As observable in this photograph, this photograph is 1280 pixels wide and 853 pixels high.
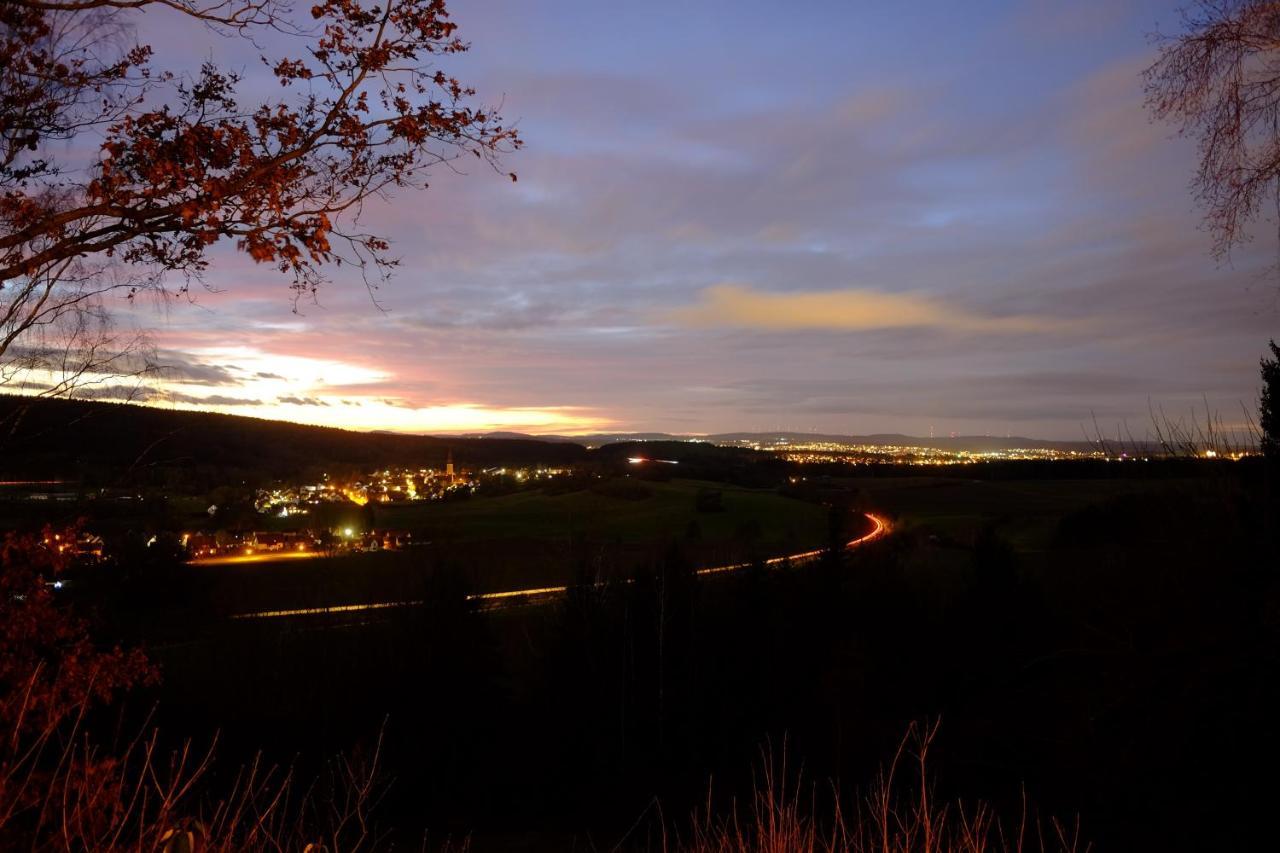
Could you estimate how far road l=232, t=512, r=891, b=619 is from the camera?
34.2 metres

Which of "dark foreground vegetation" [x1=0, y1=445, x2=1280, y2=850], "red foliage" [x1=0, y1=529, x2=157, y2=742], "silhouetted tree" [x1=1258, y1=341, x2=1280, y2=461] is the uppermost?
"silhouetted tree" [x1=1258, y1=341, x2=1280, y2=461]

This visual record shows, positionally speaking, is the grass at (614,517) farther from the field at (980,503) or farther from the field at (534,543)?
the field at (980,503)

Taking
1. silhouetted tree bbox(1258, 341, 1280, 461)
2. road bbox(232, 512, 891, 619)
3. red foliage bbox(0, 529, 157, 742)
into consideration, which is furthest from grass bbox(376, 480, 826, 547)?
red foliage bbox(0, 529, 157, 742)

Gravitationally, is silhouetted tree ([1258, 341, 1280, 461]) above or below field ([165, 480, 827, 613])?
above

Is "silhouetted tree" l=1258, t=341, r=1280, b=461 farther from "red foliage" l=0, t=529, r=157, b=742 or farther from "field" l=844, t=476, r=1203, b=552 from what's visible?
"field" l=844, t=476, r=1203, b=552

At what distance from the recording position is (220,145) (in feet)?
18.1

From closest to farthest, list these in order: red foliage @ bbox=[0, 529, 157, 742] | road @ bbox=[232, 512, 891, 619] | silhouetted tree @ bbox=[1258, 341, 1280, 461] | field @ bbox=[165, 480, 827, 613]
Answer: red foliage @ bbox=[0, 529, 157, 742], silhouetted tree @ bbox=[1258, 341, 1280, 461], road @ bbox=[232, 512, 891, 619], field @ bbox=[165, 480, 827, 613]

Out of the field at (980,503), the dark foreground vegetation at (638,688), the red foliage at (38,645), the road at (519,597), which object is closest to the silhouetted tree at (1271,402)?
the dark foreground vegetation at (638,688)

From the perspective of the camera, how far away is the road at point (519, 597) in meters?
34.2

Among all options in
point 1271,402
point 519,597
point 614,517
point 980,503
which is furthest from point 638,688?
point 980,503

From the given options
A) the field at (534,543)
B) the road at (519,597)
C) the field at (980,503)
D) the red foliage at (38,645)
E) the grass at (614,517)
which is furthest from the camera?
the grass at (614,517)

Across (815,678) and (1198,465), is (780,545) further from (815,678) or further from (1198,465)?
(1198,465)

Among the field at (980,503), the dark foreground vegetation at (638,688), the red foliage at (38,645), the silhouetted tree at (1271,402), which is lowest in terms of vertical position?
the dark foreground vegetation at (638,688)

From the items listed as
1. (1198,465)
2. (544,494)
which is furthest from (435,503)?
(1198,465)
